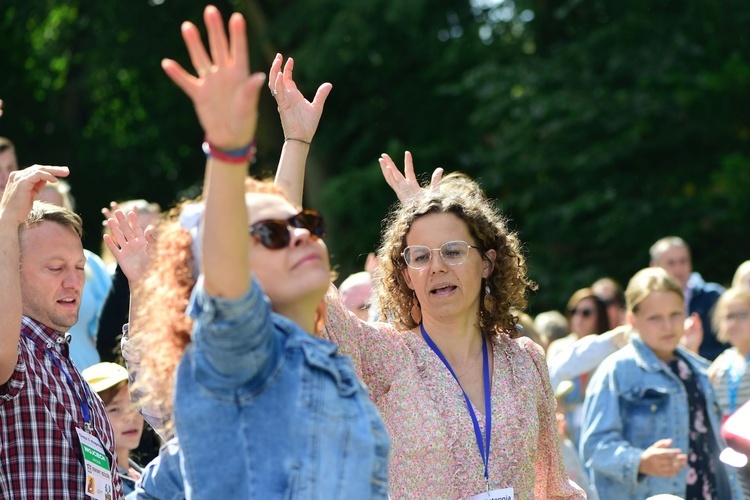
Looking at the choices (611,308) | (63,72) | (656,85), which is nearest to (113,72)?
(63,72)

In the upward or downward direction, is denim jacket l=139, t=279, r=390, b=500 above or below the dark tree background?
below

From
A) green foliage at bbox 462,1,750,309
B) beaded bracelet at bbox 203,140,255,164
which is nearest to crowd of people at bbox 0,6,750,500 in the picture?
beaded bracelet at bbox 203,140,255,164

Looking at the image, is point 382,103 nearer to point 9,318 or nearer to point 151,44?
point 151,44

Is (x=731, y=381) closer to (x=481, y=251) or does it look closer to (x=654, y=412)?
(x=654, y=412)

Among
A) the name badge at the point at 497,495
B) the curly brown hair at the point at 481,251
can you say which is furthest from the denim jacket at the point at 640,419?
the name badge at the point at 497,495

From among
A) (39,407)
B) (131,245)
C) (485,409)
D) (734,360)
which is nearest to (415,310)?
(485,409)

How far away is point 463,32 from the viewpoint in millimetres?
15961

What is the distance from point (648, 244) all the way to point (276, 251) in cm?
1249

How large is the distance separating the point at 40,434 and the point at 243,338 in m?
1.56

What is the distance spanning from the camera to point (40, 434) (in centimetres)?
362

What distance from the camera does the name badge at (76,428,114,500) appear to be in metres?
3.66

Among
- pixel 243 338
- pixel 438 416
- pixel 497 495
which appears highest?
pixel 438 416

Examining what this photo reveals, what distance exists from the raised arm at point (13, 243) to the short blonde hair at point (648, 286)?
12.1ft

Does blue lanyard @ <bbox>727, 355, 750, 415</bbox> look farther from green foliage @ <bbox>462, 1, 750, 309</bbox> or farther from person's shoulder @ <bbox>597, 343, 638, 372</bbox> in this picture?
green foliage @ <bbox>462, 1, 750, 309</bbox>
